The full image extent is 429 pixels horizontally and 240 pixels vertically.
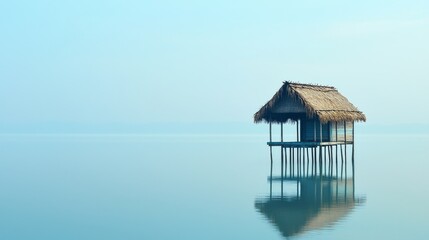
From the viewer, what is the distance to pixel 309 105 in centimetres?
3073

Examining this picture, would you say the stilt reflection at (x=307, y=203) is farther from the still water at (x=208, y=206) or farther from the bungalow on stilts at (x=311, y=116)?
the bungalow on stilts at (x=311, y=116)

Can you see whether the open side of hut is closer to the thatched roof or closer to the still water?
the thatched roof

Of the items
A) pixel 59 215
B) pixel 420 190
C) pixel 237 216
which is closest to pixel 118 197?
pixel 59 215

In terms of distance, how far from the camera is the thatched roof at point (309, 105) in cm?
3102

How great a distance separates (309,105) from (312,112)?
351mm

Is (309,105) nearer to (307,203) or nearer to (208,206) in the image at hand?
(307,203)

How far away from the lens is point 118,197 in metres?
25.0

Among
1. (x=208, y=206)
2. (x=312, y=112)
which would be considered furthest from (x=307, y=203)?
(x=312, y=112)

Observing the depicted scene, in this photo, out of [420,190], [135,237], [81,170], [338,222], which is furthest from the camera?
[81,170]

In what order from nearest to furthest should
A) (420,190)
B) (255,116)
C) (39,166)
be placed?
(420,190) < (255,116) < (39,166)

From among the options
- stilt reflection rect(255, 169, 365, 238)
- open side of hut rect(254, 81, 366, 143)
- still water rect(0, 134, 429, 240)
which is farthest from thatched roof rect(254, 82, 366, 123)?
stilt reflection rect(255, 169, 365, 238)

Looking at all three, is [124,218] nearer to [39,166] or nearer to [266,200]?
[266,200]

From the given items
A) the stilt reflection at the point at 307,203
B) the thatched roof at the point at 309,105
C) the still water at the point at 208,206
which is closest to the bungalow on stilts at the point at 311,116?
the thatched roof at the point at 309,105

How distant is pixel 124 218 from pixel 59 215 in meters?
2.08
